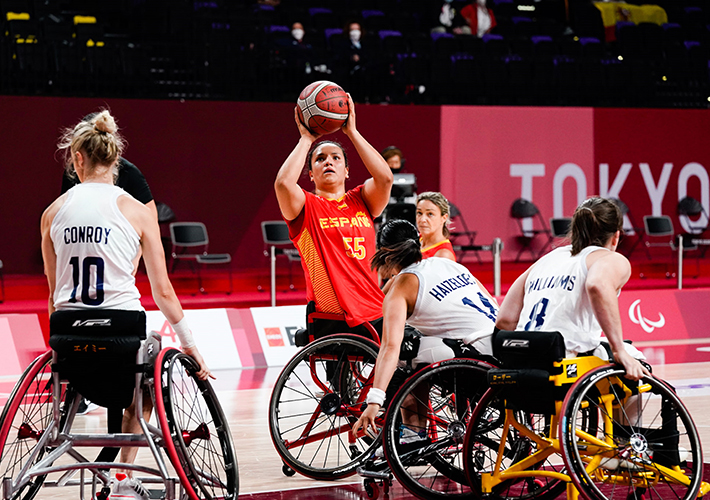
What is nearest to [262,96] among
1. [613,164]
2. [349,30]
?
[349,30]

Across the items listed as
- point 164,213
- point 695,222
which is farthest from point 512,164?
point 164,213

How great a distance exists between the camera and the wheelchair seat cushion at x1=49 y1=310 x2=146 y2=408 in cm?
339

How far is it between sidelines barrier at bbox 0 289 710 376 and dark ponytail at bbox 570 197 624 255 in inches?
192

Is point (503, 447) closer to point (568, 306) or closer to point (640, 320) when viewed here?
point (568, 306)

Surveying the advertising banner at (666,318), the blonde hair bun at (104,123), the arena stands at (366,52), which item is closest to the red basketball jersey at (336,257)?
the blonde hair bun at (104,123)

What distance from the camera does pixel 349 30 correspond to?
13.8 metres

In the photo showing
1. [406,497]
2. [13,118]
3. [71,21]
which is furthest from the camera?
[71,21]

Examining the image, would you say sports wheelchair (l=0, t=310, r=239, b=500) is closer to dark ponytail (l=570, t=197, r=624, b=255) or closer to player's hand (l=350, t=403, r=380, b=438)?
player's hand (l=350, t=403, r=380, b=438)

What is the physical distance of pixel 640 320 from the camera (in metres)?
9.73

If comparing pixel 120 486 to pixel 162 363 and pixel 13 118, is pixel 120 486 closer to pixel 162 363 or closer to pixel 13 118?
pixel 162 363

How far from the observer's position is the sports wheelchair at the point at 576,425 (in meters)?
3.50

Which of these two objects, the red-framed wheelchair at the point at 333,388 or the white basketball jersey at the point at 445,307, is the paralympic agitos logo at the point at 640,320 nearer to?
the red-framed wheelchair at the point at 333,388

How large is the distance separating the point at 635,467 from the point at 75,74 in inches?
393

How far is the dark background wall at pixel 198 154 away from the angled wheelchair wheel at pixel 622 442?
9.51m
